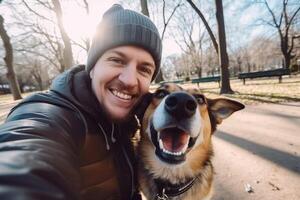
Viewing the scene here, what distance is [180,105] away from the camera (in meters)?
2.01

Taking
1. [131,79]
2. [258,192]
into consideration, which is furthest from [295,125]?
[131,79]

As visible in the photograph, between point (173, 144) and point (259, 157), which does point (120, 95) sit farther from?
point (259, 157)

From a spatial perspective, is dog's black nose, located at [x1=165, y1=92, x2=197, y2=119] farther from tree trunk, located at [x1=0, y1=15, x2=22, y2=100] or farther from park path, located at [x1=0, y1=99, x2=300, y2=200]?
tree trunk, located at [x1=0, y1=15, x2=22, y2=100]

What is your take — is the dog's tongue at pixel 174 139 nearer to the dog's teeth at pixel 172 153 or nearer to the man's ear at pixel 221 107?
the dog's teeth at pixel 172 153

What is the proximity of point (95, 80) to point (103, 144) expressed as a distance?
0.55 m

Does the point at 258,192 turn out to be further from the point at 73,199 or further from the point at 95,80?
the point at 73,199

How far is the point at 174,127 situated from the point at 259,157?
9.07 feet

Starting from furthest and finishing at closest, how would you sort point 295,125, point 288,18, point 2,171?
point 288,18
point 295,125
point 2,171

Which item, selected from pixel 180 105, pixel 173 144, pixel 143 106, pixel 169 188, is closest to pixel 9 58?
pixel 143 106

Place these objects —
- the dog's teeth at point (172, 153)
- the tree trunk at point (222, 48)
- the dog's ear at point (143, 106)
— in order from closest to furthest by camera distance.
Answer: the dog's teeth at point (172, 153)
the dog's ear at point (143, 106)
the tree trunk at point (222, 48)

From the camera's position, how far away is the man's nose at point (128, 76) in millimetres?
2129

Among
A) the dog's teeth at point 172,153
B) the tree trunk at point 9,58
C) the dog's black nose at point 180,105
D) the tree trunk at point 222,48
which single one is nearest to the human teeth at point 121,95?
the dog's black nose at point 180,105

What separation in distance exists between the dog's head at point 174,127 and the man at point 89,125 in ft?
0.73

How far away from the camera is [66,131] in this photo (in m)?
1.38
